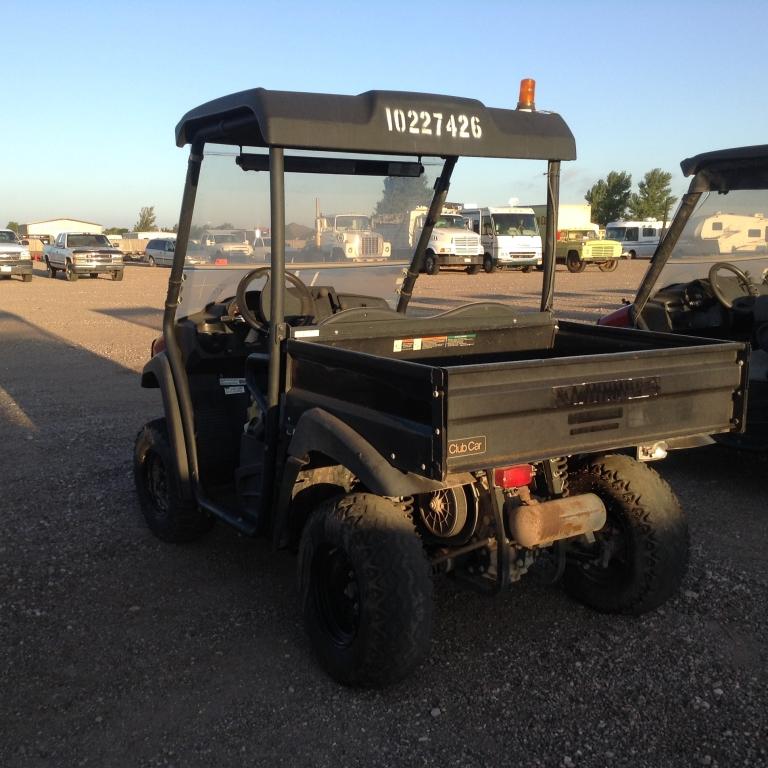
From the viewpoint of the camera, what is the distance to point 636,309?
6.68 meters

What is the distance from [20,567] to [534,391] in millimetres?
3035

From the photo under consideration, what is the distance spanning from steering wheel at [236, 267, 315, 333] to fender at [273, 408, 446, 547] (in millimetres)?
854

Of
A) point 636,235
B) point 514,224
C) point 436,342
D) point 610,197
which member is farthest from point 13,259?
point 610,197

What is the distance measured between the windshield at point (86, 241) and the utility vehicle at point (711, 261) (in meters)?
28.1

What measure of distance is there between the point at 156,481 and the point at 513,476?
252 centimetres

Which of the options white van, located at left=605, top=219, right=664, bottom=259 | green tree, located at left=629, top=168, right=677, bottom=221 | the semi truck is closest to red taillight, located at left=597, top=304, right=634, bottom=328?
the semi truck

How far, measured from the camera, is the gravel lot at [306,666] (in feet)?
9.87

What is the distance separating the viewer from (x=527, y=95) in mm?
3943

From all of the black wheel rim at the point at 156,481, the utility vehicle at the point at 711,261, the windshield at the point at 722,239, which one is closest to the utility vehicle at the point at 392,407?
the black wheel rim at the point at 156,481

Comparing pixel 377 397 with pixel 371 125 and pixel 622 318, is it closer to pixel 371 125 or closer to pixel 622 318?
pixel 371 125

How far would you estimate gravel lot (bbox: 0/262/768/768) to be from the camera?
3010mm

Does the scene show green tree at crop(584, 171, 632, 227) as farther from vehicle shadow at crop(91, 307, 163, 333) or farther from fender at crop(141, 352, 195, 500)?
fender at crop(141, 352, 195, 500)

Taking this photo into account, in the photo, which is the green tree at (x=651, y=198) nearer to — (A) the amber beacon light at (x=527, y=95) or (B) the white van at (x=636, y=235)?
(B) the white van at (x=636, y=235)

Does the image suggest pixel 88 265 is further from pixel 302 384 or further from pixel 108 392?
pixel 302 384
